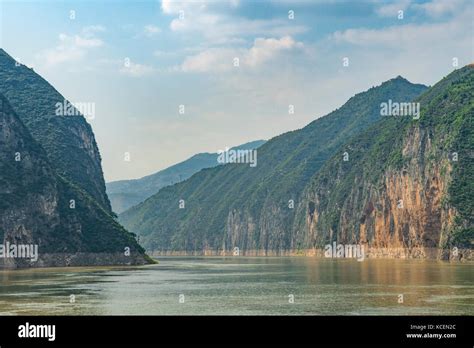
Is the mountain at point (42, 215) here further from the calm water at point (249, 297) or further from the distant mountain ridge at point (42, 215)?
the calm water at point (249, 297)

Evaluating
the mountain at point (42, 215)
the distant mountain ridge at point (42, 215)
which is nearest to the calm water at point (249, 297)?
the mountain at point (42, 215)

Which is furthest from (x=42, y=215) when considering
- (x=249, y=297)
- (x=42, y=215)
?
(x=249, y=297)

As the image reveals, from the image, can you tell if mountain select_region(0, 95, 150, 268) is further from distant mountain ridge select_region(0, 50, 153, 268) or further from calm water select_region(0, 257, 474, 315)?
calm water select_region(0, 257, 474, 315)

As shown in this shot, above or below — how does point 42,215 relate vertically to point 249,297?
above

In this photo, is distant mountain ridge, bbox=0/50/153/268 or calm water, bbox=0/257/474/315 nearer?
calm water, bbox=0/257/474/315

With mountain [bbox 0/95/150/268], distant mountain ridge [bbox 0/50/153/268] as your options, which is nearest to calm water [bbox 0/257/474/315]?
mountain [bbox 0/95/150/268]

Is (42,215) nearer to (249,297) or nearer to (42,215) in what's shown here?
(42,215)

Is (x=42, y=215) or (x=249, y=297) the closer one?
(x=249, y=297)
